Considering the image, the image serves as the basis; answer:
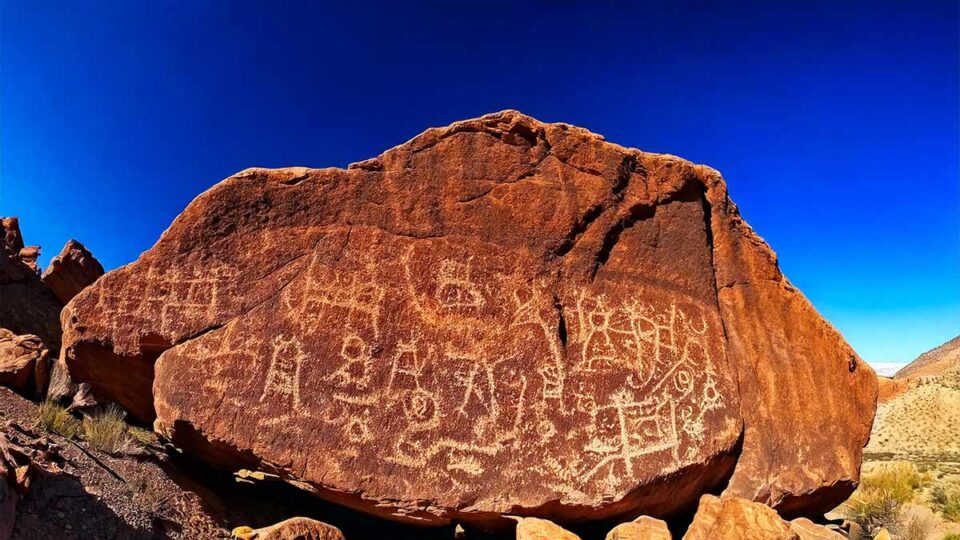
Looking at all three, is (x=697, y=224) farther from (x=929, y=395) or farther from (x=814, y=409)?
(x=929, y=395)

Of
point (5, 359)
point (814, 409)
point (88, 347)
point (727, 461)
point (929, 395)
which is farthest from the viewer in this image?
point (929, 395)

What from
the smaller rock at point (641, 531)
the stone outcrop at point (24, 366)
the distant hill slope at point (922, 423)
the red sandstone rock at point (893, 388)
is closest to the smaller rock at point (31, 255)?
the stone outcrop at point (24, 366)

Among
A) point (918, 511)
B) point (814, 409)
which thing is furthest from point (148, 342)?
point (918, 511)

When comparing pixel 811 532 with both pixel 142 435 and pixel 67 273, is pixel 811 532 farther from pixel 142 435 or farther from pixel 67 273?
pixel 67 273

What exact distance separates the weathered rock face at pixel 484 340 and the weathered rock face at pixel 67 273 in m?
6.77

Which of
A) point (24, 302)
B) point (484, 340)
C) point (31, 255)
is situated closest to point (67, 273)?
point (24, 302)

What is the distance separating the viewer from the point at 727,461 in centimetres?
507

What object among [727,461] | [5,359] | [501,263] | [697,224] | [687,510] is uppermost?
[697,224]

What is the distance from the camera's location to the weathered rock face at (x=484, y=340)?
14.6ft

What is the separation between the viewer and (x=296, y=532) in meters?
4.01

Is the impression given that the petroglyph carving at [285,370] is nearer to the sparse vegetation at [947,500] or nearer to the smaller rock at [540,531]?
the smaller rock at [540,531]

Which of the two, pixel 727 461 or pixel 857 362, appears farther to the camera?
pixel 857 362

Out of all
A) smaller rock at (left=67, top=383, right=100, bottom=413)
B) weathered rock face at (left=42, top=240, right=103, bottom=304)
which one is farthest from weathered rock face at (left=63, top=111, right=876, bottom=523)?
weathered rock face at (left=42, top=240, right=103, bottom=304)

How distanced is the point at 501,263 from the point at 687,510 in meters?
2.73
